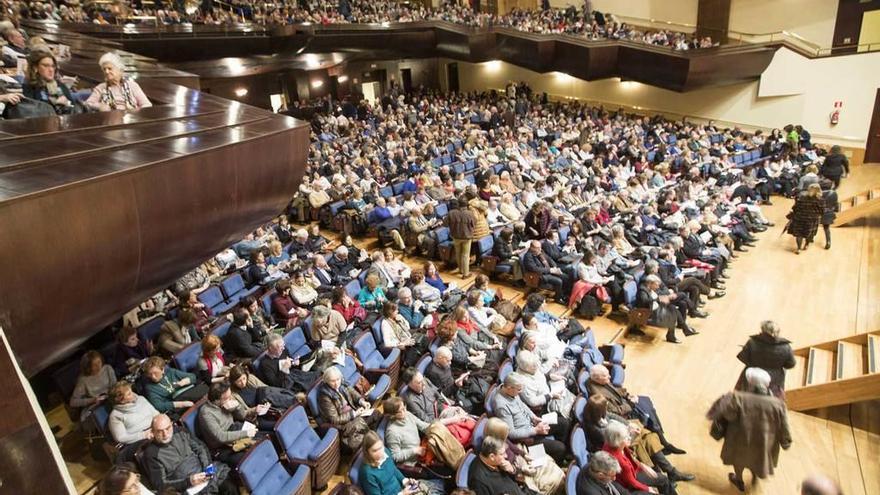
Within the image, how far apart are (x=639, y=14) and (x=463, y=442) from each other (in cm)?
1747

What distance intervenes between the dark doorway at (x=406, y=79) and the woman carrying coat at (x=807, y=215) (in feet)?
51.5

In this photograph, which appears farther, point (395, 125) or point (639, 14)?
point (639, 14)

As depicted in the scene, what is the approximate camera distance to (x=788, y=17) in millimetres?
14242

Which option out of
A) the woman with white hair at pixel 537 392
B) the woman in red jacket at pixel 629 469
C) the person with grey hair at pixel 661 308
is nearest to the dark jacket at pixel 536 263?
the person with grey hair at pixel 661 308

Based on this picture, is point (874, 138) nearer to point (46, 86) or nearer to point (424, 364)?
point (424, 364)

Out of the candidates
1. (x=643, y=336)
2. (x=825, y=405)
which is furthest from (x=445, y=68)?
(x=825, y=405)

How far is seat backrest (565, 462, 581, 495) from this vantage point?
9.80 feet

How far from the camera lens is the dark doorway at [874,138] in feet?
39.3

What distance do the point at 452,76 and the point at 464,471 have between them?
66.2 ft

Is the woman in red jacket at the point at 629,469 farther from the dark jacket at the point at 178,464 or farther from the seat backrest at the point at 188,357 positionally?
the seat backrest at the point at 188,357

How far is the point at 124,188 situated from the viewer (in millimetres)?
2648

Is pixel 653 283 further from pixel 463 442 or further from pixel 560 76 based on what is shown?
pixel 560 76

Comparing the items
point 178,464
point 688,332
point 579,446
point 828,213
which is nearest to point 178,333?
point 178,464

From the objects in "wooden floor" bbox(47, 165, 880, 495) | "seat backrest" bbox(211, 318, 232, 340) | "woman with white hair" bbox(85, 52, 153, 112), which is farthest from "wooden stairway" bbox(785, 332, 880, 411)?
"woman with white hair" bbox(85, 52, 153, 112)
